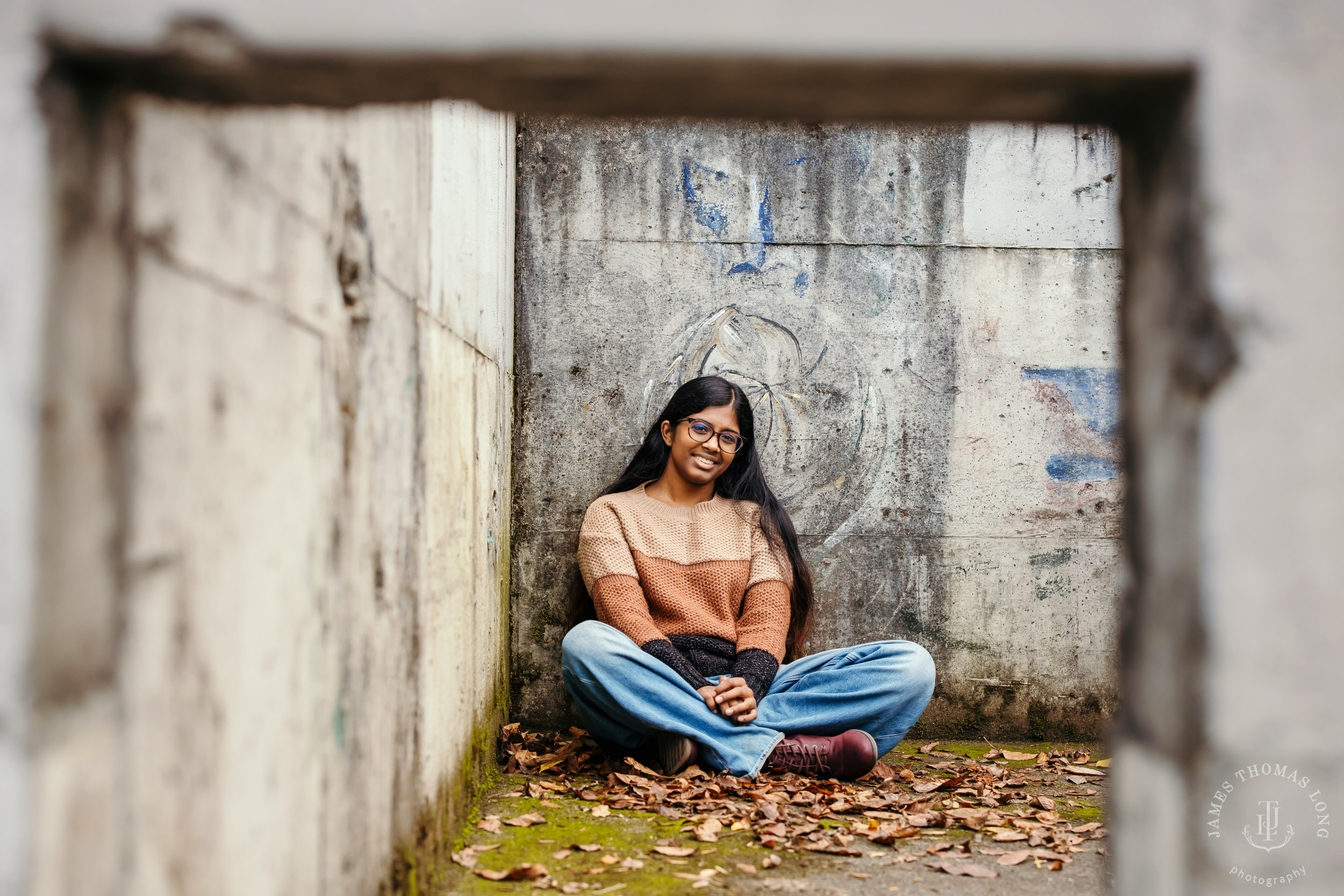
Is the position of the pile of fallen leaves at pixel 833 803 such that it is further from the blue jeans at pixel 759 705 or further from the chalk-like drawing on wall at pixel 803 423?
the chalk-like drawing on wall at pixel 803 423

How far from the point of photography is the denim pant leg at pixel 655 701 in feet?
10.8

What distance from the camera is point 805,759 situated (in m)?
3.38

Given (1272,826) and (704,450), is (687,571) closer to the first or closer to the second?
(704,450)

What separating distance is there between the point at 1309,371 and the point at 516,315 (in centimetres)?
344

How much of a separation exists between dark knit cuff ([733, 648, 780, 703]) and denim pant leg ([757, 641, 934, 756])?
0.05m

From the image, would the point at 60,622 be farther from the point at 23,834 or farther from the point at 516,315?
the point at 516,315

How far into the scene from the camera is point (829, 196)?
4.21m

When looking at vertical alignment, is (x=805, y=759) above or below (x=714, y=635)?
below

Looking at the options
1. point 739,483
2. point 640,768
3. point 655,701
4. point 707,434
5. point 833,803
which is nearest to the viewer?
point 833,803

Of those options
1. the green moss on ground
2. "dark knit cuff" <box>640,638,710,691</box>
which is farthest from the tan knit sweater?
the green moss on ground

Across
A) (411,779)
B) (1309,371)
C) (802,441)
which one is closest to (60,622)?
(411,779)

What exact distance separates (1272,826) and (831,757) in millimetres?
2398

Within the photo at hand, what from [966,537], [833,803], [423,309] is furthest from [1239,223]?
[966,537]

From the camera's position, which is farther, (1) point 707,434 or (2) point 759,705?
(1) point 707,434
